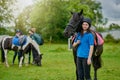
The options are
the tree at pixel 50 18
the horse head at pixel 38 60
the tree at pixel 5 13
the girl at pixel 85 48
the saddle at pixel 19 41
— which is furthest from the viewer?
the tree at pixel 50 18

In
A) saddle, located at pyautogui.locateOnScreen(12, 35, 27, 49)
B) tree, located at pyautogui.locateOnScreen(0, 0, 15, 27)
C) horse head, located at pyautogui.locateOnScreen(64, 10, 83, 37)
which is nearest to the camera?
horse head, located at pyautogui.locateOnScreen(64, 10, 83, 37)

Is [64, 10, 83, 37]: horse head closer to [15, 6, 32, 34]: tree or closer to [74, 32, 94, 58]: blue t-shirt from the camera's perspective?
[74, 32, 94, 58]: blue t-shirt

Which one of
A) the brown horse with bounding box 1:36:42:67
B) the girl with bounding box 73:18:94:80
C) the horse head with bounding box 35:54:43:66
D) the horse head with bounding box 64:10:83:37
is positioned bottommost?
the horse head with bounding box 35:54:43:66

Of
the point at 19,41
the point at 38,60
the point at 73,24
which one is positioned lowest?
the point at 38,60

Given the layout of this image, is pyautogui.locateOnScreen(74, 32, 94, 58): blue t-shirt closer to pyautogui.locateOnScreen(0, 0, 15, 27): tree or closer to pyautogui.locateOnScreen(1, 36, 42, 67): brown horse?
pyautogui.locateOnScreen(1, 36, 42, 67): brown horse

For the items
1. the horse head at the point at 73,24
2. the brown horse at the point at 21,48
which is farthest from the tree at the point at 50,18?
the horse head at the point at 73,24

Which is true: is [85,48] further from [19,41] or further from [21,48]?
[21,48]

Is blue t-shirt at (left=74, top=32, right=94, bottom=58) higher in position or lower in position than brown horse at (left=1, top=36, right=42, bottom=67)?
higher

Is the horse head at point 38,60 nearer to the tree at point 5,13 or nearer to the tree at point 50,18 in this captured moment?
the tree at point 5,13

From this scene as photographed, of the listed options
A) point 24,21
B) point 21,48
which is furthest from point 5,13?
point 24,21

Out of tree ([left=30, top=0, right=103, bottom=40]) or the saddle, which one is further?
tree ([left=30, top=0, right=103, bottom=40])

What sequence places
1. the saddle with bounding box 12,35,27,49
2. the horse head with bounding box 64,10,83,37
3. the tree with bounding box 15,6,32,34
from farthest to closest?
the tree with bounding box 15,6,32,34 → the saddle with bounding box 12,35,27,49 → the horse head with bounding box 64,10,83,37

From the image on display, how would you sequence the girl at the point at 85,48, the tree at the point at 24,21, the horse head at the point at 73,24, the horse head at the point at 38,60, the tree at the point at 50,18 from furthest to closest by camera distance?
the tree at the point at 24,21 → the tree at the point at 50,18 → the horse head at the point at 38,60 → the horse head at the point at 73,24 → the girl at the point at 85,48

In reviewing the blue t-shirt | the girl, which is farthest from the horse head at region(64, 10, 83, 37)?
the blue t-shirt
